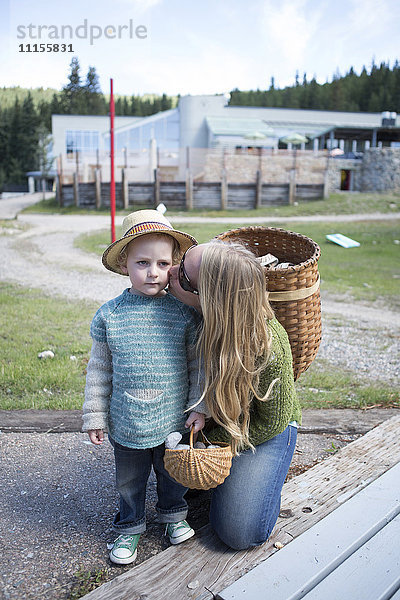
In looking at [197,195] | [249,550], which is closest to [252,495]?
[249,550]

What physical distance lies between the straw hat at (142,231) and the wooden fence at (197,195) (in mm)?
18986

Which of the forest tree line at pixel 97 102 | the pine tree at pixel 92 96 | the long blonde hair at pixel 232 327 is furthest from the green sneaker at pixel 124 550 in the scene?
the pine tree at pixel 92 96

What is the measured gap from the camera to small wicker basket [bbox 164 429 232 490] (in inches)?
68.8

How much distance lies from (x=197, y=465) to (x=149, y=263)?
28.8 inches

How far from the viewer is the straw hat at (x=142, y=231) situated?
6.35 feet

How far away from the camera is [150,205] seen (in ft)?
69.5

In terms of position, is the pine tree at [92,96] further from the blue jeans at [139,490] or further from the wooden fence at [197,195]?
the blue jeans at [139,490]

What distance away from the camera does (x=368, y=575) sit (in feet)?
5.51

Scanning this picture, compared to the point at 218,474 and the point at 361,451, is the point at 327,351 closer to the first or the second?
the point at 361,451

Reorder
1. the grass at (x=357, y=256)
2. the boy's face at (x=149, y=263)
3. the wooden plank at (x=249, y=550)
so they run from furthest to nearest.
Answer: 1. the grass at (x=357, y=256)
2. the boy's face at (x=149, y=263)
3. the wooden plank at (x=249, y=550)

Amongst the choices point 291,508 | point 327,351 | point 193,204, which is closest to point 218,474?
point 291,508

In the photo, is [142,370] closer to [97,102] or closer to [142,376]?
[142,376]

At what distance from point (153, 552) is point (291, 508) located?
0.57 m

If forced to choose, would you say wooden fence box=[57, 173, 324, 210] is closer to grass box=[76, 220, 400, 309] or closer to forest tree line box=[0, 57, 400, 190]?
grass box=[76, 220, 400, 309]
